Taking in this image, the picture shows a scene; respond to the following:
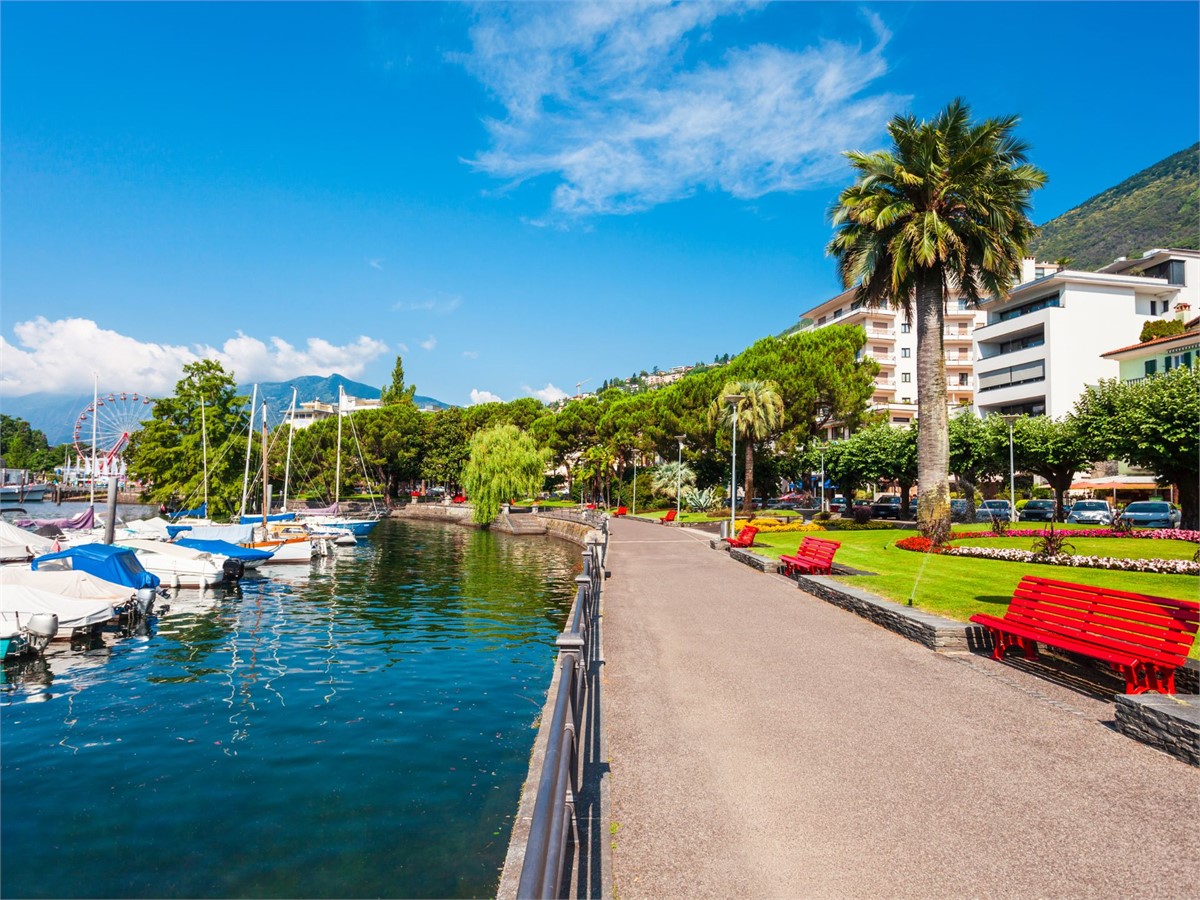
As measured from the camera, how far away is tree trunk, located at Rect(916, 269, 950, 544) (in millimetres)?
24172

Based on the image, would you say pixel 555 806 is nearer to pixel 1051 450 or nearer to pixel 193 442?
pixel 1051 450

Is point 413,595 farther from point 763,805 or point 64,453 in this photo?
point 64,453

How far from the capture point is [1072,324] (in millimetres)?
59594

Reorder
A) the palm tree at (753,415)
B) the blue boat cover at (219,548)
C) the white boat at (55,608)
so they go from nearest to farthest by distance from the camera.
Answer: the white boat at (55,608), the blue boat cover at (219,548), the palm tree at (753,415)

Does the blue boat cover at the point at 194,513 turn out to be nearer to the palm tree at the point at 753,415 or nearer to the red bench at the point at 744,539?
the palm tree at the point at 753,415

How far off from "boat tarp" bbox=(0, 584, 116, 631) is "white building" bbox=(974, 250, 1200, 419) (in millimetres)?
61073

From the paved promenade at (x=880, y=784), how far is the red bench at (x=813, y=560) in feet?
23.1

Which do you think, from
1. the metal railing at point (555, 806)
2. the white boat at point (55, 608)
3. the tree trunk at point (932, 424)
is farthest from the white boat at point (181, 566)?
the tree trunk at point (932, 424)

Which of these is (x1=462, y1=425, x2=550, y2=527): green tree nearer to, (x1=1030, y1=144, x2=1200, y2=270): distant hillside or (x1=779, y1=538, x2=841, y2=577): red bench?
(x1=779, y1=538, x2=841, y2=577): red bench

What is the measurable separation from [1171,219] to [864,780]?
175546 millimetres

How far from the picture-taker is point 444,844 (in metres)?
7.44

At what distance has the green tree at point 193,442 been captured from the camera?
59.8m

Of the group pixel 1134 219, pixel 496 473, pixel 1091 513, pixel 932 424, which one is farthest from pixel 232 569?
pixel 1134 219

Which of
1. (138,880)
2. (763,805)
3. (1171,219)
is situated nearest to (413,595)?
(138,880)
